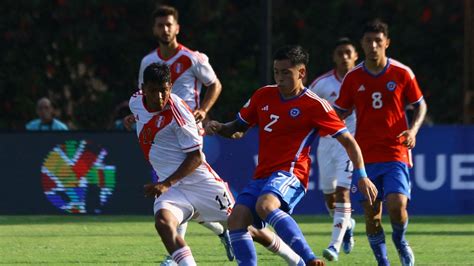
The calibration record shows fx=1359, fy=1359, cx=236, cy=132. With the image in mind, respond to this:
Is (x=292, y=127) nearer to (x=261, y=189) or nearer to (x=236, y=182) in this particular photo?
(x=261, y=189)

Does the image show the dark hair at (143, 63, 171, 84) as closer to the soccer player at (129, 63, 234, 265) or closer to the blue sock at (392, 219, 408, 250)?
the soccer player at (129, 63, 234, 265)

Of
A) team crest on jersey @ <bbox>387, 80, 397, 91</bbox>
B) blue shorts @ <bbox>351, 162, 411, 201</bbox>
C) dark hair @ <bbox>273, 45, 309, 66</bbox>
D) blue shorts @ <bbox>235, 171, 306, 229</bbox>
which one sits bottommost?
blue shorts @ <bbox>351, 162, 411, 201</bbox>

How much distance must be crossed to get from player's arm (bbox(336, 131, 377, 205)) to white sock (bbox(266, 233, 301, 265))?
689mm

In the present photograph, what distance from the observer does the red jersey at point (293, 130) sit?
32.1 ft

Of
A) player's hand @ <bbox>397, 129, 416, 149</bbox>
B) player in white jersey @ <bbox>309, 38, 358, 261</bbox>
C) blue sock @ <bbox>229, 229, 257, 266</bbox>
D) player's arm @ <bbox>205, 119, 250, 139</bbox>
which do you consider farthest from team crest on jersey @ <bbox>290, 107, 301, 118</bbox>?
player in white jersey @ <bbox>309, 38, 358, 261</bbox>

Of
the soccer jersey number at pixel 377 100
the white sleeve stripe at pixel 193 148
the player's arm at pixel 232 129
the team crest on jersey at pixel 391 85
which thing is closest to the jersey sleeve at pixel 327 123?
the player's arm at pixel 232 129

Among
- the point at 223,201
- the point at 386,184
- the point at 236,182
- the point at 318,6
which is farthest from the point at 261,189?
the point at 318,6

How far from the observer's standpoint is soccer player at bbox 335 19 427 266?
10977mm

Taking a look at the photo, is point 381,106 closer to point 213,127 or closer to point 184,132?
point 213,127

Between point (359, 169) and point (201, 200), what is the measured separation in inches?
48.5

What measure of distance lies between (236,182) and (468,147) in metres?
A: 3.10

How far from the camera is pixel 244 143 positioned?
17969 millimetres

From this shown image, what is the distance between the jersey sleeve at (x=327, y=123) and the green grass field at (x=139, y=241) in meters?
2.21

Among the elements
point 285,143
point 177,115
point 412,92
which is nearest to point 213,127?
point 177,115
